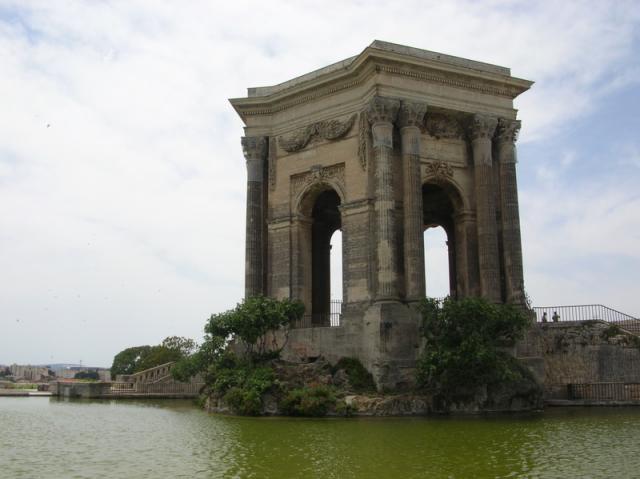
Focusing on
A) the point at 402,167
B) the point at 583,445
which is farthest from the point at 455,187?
the point at 583,445

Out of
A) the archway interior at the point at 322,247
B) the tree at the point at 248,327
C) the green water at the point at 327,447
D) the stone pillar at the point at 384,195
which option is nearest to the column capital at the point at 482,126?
the stone pillar at the point at 384,195

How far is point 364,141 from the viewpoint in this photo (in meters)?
29.5

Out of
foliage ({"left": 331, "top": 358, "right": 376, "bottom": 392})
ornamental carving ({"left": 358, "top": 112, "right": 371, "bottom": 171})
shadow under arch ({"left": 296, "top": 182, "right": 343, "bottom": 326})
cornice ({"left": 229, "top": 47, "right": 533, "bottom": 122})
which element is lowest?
foliage ({"left": 331, "top": 358, "right": 376, "bottom": 392})

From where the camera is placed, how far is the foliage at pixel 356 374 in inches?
1015

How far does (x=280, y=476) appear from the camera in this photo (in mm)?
12305

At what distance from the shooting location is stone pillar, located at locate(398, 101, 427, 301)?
2755cm

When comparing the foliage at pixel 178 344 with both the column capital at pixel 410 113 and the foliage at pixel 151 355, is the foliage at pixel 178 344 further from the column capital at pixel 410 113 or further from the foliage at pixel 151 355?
the column capital at pixel 410 113

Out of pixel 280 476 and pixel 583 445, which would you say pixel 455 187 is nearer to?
pixel 583 445

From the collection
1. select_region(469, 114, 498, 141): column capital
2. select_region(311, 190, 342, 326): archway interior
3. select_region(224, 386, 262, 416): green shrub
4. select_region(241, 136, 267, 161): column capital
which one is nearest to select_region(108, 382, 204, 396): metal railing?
select_region(311, 190, 342, 326): archway interior

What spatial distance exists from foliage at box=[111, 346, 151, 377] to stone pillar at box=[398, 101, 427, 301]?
4988cm

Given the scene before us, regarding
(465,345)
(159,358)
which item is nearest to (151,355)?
(159,358)

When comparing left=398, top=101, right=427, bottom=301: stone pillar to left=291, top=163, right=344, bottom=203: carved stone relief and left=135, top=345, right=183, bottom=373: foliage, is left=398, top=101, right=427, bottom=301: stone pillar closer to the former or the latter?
left=291, top=163, right=344, bottom=203: carved stone relief

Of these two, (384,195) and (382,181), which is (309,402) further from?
(382,181)

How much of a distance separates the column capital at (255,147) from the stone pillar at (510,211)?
1091 centimetres
